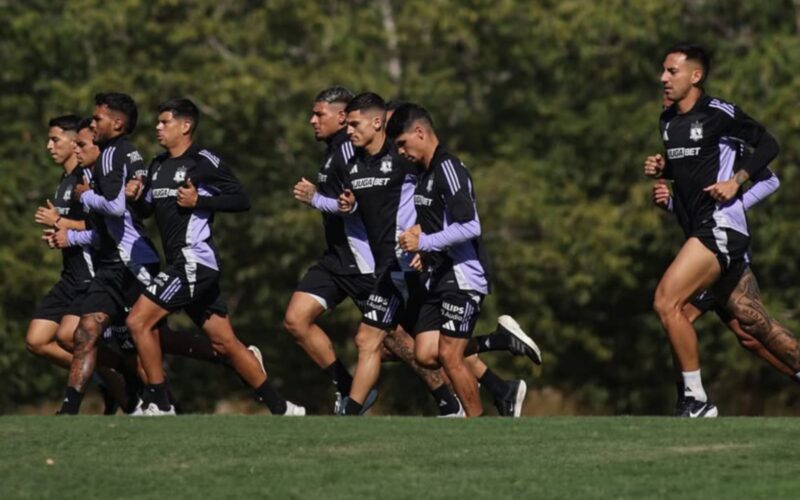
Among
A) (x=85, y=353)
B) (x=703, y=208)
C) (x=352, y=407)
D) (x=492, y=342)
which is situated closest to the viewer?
(x=703, y=208)

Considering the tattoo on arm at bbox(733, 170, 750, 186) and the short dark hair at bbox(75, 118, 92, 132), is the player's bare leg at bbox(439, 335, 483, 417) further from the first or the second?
the short dark hair at bbox(75, 118, 92, 132)

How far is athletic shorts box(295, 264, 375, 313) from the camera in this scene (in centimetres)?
1510

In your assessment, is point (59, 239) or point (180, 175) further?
point (59, 239)

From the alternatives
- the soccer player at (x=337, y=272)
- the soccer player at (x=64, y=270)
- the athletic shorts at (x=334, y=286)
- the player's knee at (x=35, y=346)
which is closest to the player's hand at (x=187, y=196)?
the soccer player at (x=337, y=272)

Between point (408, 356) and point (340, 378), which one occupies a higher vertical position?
point (408, 356)

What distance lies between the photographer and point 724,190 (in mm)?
13289

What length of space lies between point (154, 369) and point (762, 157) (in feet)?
14.4

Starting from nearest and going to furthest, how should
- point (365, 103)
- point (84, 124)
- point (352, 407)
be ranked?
point (365, 103) → point (352, 407) → point (84, 124)

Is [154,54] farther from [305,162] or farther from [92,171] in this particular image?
[92,171]

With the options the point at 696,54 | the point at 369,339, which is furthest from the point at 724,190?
the point at 369,339

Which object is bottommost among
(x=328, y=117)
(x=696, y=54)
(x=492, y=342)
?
(x=492, y=342)

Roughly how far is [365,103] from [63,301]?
3047 mm

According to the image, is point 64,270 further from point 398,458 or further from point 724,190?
point 398,458

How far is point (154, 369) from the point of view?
14930 mm
